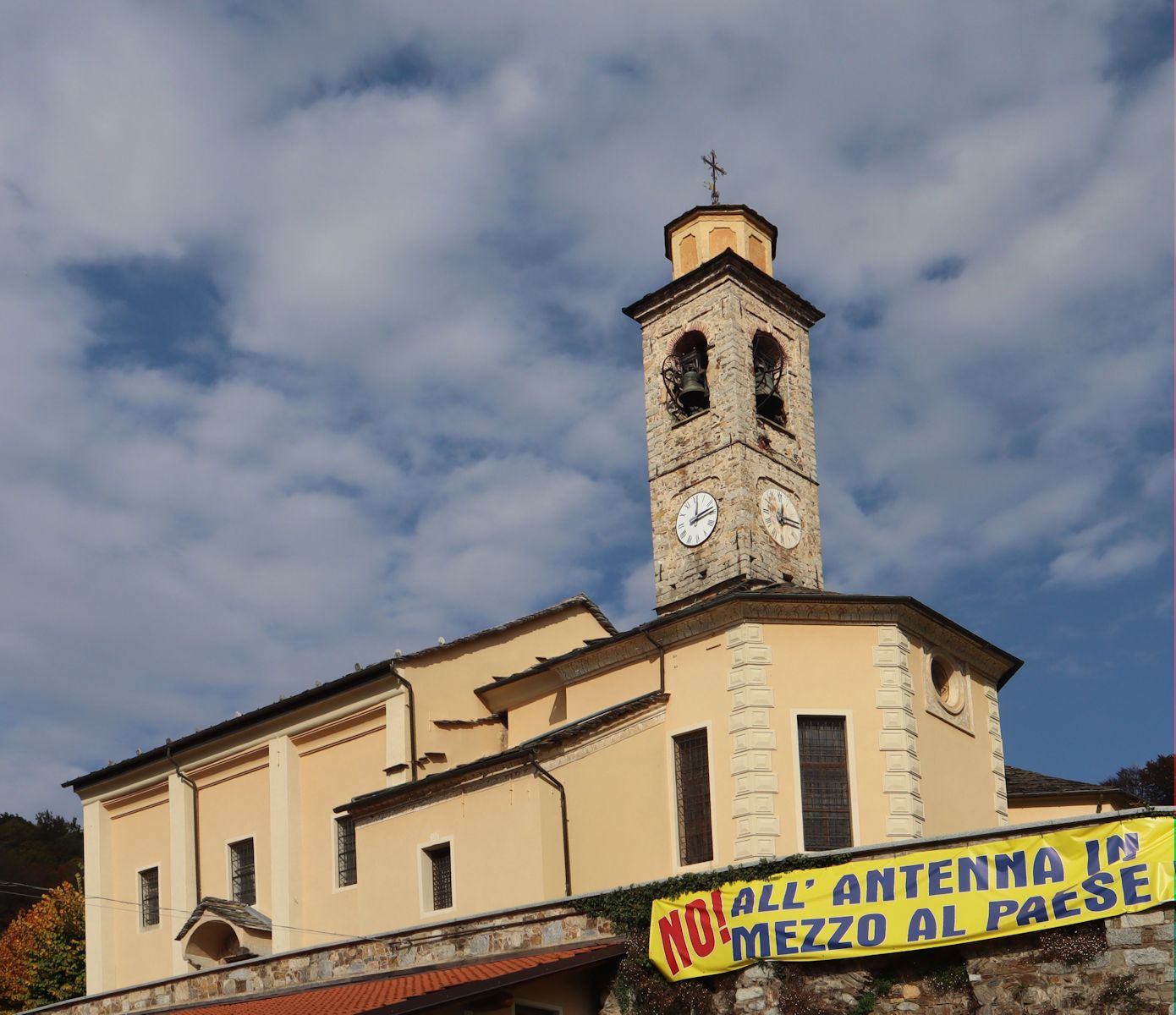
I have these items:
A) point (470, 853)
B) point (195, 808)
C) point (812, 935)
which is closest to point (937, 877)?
point (812, 935)

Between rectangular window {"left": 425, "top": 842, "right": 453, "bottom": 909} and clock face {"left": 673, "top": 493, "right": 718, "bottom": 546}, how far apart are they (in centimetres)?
950

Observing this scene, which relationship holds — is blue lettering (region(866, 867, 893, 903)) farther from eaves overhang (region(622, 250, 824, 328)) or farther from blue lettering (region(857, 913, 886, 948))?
eaves overhang (region(622, 250, 824, 328))

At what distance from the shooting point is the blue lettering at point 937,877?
1841cm

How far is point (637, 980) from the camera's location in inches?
805

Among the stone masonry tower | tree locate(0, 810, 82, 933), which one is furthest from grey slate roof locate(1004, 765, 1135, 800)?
tree locate(0, 810, 82, 933)

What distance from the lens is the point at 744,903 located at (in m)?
20.2

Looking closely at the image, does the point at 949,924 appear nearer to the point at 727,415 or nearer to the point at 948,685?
the point at 948,685

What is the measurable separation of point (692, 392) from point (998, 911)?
17123 mm

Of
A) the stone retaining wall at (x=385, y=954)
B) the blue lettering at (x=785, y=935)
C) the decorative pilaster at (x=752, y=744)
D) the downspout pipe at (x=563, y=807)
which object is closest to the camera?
the blue lettering at (x=785, y=935)

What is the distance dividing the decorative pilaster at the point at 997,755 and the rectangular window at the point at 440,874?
29.9 ft

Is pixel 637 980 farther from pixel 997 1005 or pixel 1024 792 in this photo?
pixel 1024 792

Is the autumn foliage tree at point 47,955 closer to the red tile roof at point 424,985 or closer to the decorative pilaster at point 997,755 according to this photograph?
the red tile roof at point 424,985

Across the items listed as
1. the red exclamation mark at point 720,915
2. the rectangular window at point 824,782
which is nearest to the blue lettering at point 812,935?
the red exclamation mark at point 720,915

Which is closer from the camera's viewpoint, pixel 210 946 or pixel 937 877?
pixel 937 877
